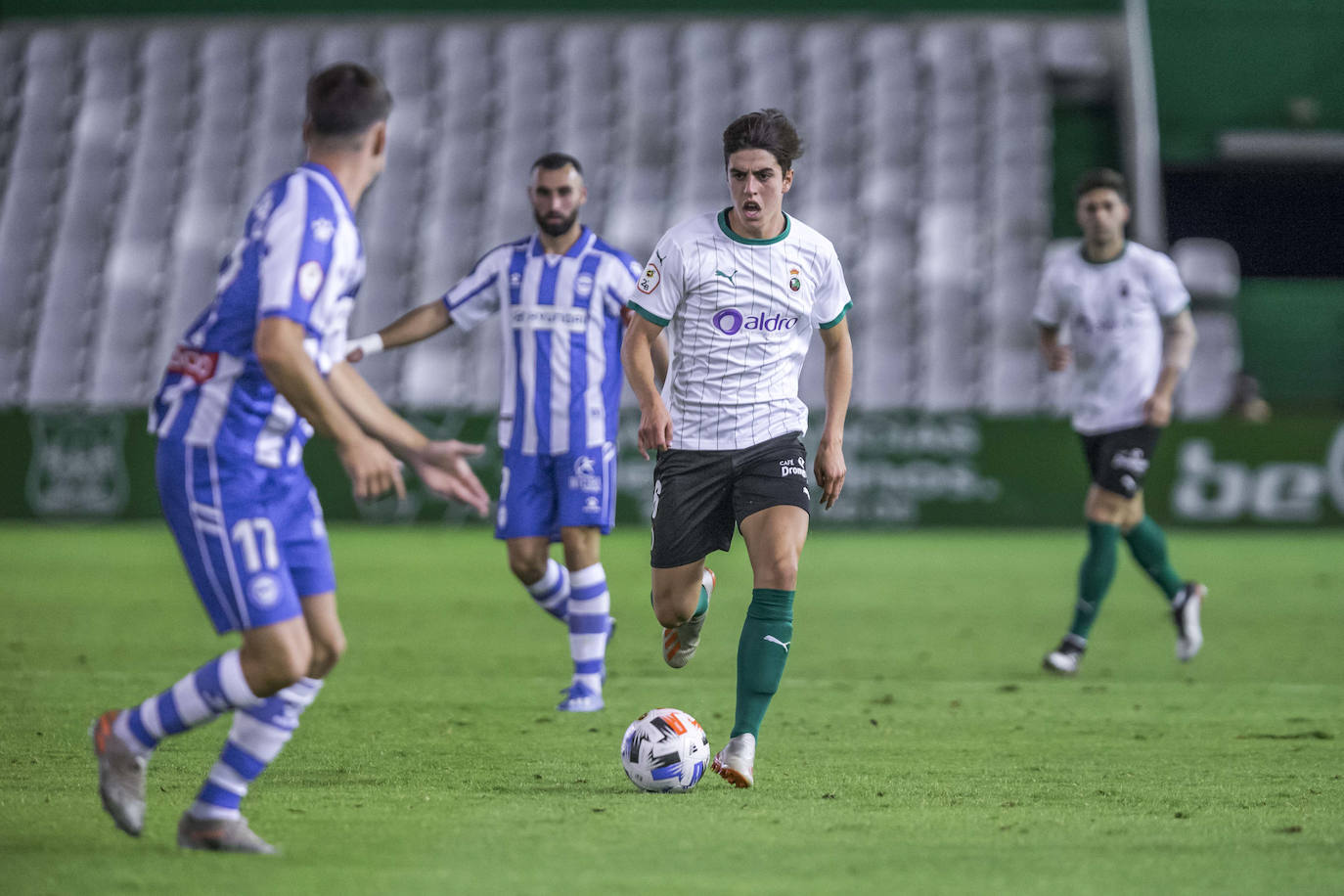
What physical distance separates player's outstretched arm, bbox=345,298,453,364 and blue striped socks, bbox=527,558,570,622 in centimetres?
113

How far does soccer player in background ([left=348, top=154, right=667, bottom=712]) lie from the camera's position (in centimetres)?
729

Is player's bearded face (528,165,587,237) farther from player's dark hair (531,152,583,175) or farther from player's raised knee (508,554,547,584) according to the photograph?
player's raised knee (508,554,547,584)

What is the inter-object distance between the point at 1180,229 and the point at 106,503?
15267mm

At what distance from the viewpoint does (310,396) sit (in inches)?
152

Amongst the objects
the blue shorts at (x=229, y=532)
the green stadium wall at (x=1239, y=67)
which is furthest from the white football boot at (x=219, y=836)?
the green stadium wall at (x=1239, y=67)

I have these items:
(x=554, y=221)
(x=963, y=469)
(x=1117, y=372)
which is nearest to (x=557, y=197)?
(x=554, y=221)

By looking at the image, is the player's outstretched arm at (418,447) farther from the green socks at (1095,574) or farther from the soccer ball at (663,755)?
the green socks at (1095,574)

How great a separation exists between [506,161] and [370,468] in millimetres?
21632

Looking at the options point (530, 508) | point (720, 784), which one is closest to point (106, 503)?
point (530, 508)

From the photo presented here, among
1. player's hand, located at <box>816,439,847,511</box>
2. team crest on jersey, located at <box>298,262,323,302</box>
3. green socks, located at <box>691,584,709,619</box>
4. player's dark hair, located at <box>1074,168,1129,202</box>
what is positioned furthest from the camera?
player's dark hair, located at <box>1074,168,1129,202</box>

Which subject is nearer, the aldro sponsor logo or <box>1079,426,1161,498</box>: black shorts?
the aldro sponsor logo

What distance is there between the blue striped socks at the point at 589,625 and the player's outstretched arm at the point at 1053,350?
2.88 meters

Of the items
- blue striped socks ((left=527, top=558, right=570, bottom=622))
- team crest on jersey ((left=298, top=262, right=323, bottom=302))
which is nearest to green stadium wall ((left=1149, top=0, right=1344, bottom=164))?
blue striped socks ((left=527, top=558, right=570, bottom=622))

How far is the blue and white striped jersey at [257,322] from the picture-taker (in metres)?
4.00
